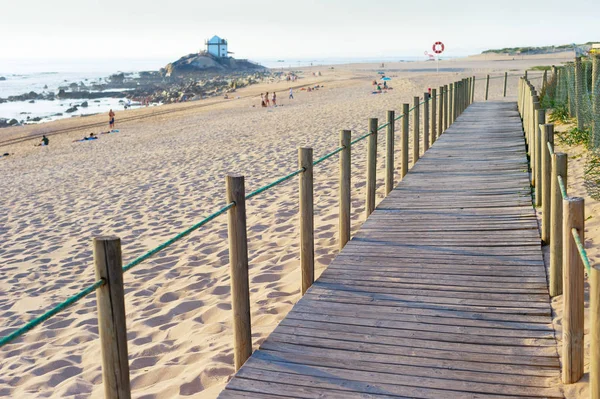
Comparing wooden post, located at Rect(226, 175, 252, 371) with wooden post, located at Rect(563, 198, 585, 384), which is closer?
wooden post, located at Rect(563, 198, 585, 384)

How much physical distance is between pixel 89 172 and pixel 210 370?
36.4ft

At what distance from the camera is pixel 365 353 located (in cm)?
359

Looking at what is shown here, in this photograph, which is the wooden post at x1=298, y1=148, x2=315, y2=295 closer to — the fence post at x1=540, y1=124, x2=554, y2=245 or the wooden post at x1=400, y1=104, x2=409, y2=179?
the fence post at x1=540, y1=124, x2=554, y2=245

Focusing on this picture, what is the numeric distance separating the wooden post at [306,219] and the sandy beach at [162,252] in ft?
1.18

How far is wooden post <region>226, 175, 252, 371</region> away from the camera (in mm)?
3701

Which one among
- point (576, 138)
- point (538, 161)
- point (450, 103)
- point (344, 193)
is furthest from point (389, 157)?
point (450, 103)

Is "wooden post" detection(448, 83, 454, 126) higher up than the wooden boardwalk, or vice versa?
"wooden post" detection(448, 83, 454, 126)

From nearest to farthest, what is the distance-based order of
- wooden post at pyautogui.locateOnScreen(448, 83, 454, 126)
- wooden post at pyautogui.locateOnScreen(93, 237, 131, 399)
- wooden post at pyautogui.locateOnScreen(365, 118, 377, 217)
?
wooden post at pyautogui.locateOnScreen(93, 237, 131, 399) < wooden post at pyautogui.locateOnScreen(365, 118, 377, 217) < wooden post at pyautogui.locateOnScreen(448, 83, 454, 126)

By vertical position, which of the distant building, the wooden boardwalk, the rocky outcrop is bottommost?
the wooden boardwalk

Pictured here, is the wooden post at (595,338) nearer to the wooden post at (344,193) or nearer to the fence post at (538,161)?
the wooden post at (344,193)

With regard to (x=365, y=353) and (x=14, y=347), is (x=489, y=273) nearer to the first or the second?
(x=365, y=353)

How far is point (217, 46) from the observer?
365 ft

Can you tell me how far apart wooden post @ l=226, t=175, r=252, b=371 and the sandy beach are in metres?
0.27

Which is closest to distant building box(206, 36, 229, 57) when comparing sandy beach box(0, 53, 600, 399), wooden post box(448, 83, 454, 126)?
sandy beach box(0, 53, 600, 399)
